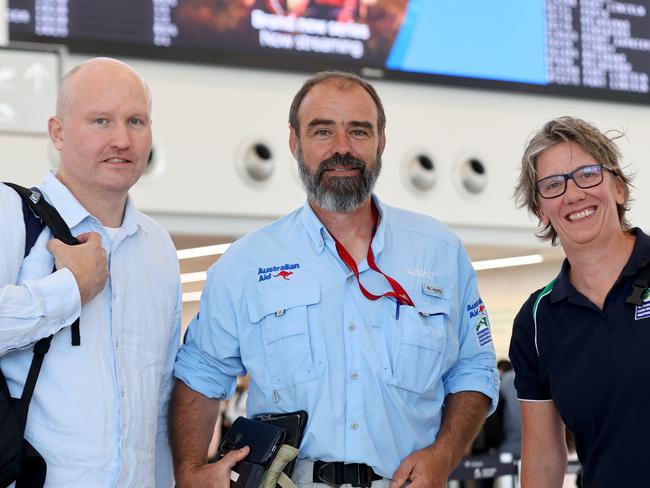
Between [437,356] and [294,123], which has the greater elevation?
[294,123]

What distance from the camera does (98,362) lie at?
95.7 inches

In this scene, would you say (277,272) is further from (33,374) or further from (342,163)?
(33,374)

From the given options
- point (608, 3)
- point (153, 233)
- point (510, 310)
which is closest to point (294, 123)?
point (153, 233)

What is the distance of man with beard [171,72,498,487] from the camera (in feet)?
8.66

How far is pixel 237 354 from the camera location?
282 centimetres

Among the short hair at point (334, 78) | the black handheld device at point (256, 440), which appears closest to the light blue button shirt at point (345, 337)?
the black handheld device at point (256, 440)

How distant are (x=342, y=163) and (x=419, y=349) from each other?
57 centimetres

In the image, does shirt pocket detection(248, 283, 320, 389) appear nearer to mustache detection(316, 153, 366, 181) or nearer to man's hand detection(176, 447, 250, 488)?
man's hand detection(176, 447, 250, 488)

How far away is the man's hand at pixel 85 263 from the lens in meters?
2.37

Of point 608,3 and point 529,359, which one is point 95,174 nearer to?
point 529,359

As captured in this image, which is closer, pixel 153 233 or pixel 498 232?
pixel 153 233

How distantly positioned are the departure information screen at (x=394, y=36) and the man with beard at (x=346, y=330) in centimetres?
435

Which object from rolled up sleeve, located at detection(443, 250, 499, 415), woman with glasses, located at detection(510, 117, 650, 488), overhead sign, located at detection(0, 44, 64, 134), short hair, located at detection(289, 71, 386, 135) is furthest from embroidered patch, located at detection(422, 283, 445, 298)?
overhead sign, located at detection(0, 44, 64, 134)

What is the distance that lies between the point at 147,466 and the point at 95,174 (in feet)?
2.53
